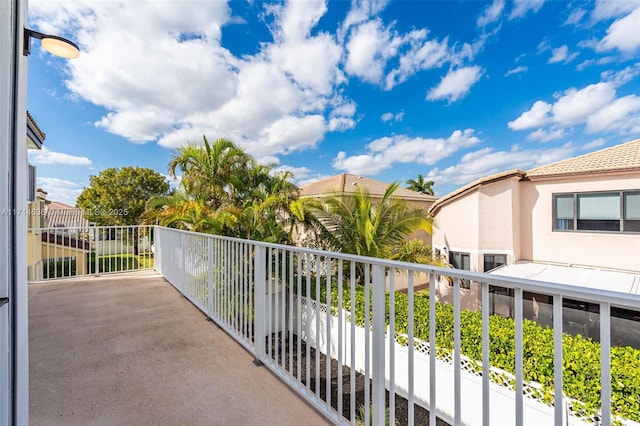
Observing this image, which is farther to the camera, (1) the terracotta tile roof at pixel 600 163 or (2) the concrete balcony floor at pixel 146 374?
(1) the terracotta tile roof at pixel 600 163

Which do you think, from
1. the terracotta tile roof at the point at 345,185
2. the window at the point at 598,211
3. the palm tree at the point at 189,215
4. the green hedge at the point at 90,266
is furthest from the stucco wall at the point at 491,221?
the green hedge at the point at 90,266

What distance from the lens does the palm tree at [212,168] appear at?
26.1ft

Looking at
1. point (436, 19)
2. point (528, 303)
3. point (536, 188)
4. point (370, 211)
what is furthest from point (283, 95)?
point (528, 303)

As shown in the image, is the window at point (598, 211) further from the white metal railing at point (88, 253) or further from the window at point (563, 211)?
the white metal railing at point (88, 253)

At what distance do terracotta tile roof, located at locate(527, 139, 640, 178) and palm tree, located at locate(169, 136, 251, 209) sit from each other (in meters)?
9.97

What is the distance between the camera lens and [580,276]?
796 cm

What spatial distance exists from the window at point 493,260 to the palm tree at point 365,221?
4.98 m

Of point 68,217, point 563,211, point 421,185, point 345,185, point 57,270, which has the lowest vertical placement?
point 57,270

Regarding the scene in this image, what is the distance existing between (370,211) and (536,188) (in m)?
7.27

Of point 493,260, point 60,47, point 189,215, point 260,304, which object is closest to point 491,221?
point 493,260

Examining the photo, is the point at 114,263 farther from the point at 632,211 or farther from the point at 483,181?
the point at 632,211

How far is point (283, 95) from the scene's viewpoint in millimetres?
12328

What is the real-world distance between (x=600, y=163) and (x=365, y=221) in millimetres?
8297

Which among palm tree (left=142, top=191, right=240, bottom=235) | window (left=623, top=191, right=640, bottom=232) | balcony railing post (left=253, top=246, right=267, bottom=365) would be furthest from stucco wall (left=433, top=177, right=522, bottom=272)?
balcony railing post (left=253, top=246, right=267, bottom=365)
